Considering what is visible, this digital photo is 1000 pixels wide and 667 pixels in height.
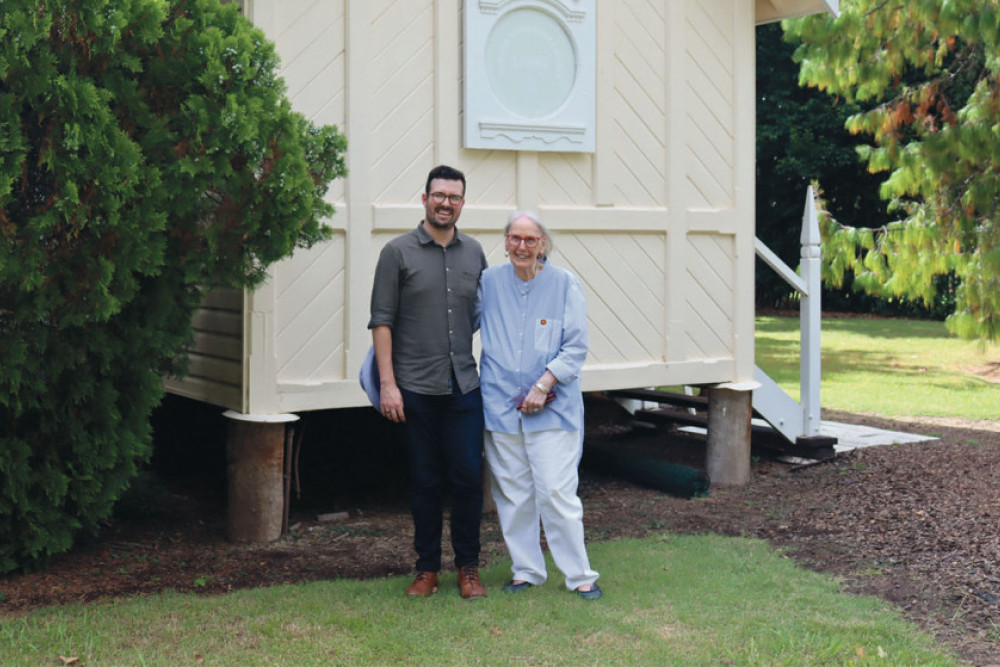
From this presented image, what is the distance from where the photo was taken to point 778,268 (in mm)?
9320

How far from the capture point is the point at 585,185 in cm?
788

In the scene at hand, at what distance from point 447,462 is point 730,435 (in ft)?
12.4

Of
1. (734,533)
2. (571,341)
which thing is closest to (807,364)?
(734,533)

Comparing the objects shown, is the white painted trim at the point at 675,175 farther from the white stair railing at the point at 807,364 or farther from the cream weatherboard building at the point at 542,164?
the white stair railing at the point at 807,364

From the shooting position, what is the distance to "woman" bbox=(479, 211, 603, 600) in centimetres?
541

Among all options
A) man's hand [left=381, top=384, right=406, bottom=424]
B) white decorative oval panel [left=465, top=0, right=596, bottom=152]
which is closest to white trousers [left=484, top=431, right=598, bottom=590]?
man's hand [left=381, top=384, right=406, bottom=424]

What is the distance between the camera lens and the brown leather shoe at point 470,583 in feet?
17.8

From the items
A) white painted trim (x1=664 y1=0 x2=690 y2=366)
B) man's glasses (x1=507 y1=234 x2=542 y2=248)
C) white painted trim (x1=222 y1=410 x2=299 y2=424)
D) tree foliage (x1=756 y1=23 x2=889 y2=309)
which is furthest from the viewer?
tree foliage (x1=756 y1=23 x2=889 y2=309)

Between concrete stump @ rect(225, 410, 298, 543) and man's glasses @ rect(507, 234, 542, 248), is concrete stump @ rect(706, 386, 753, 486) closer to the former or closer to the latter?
concrete stump @ rect(225, 410, 298, 543)

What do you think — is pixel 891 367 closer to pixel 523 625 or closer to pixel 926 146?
pixel 926 146

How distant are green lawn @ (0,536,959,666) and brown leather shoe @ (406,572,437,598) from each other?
64 millimetres

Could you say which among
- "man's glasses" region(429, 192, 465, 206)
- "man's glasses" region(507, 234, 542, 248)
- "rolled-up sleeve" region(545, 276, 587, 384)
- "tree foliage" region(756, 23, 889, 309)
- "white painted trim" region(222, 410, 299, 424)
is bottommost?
"white painted trim" region(222, 410, 299, 424)

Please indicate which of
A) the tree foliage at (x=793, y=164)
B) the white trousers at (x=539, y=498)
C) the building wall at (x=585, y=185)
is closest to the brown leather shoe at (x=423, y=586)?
the white trousers at (x=539, y=498)

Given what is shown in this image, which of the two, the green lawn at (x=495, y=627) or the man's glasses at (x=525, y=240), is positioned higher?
the man's glasses at (x=525, y=240)
